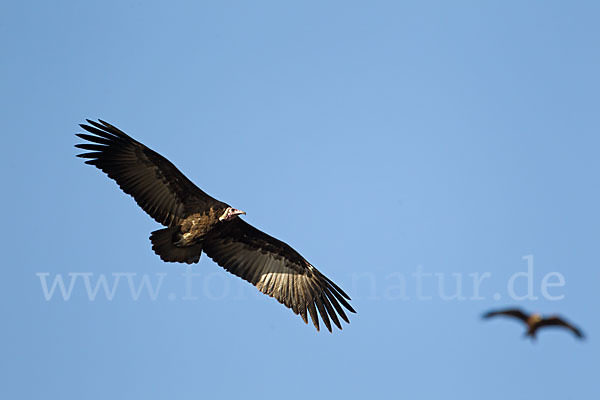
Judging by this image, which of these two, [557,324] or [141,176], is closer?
[557,324]

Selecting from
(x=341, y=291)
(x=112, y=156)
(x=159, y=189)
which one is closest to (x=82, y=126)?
(x=112, y=156)

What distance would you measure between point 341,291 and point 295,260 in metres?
1.29

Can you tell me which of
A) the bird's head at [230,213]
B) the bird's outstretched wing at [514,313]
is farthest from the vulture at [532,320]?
the bird's head at [230,213]

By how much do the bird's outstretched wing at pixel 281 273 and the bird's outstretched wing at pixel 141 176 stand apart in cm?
142

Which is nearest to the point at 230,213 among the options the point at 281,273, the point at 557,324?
the point at 281,273

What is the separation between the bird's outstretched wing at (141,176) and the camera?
56.9ft

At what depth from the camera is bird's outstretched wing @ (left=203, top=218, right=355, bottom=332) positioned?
18.6 metres

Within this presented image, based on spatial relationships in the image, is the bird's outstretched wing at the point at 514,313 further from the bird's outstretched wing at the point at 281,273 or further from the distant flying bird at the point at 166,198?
the bird's outstretched wing at the point at 281,273

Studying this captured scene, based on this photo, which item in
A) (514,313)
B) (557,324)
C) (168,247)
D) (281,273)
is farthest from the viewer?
(281,273)

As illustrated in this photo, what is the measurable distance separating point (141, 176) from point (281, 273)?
398cm

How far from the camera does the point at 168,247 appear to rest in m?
17.1

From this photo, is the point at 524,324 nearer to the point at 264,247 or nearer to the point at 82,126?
the point at 264,247

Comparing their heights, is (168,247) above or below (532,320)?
above

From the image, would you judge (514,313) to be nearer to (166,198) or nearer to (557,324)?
(557,324)
